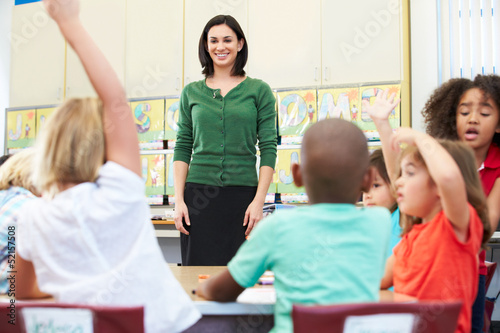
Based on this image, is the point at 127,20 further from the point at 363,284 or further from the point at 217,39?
the point at 363,284

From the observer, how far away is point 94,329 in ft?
2.50

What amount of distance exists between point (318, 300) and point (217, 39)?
55.0 inches

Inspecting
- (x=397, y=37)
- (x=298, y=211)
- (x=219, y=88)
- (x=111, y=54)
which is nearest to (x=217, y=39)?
(x=219, y=88)

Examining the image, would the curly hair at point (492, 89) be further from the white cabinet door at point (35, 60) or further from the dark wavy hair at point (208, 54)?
the white cabinet door at point (35, 60)

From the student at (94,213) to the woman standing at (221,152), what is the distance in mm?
985

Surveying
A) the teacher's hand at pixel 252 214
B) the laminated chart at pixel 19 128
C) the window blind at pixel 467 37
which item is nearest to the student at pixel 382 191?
the teacher's hand at pixel 252 214

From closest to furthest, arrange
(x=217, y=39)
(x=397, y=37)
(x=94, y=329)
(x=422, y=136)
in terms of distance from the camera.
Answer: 1. (x=94, y=329)
2. (x=422, y=136)
3. (x=217, y=39)
4. (x=397, y=37)

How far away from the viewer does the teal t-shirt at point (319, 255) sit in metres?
0.89

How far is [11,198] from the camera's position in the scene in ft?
4.25

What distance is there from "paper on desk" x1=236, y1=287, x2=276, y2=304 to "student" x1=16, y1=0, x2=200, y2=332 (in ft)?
0.47

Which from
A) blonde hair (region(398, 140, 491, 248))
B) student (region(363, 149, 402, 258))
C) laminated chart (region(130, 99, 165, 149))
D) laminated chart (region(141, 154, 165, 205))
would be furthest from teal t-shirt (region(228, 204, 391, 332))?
laminated chart (region(130, 99, 165, 149))

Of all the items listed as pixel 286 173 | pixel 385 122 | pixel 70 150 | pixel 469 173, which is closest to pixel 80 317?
pixel 70 150

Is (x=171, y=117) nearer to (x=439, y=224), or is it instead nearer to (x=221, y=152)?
(x=221, y=152)

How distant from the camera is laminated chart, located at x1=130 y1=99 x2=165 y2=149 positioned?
4.14 metres
